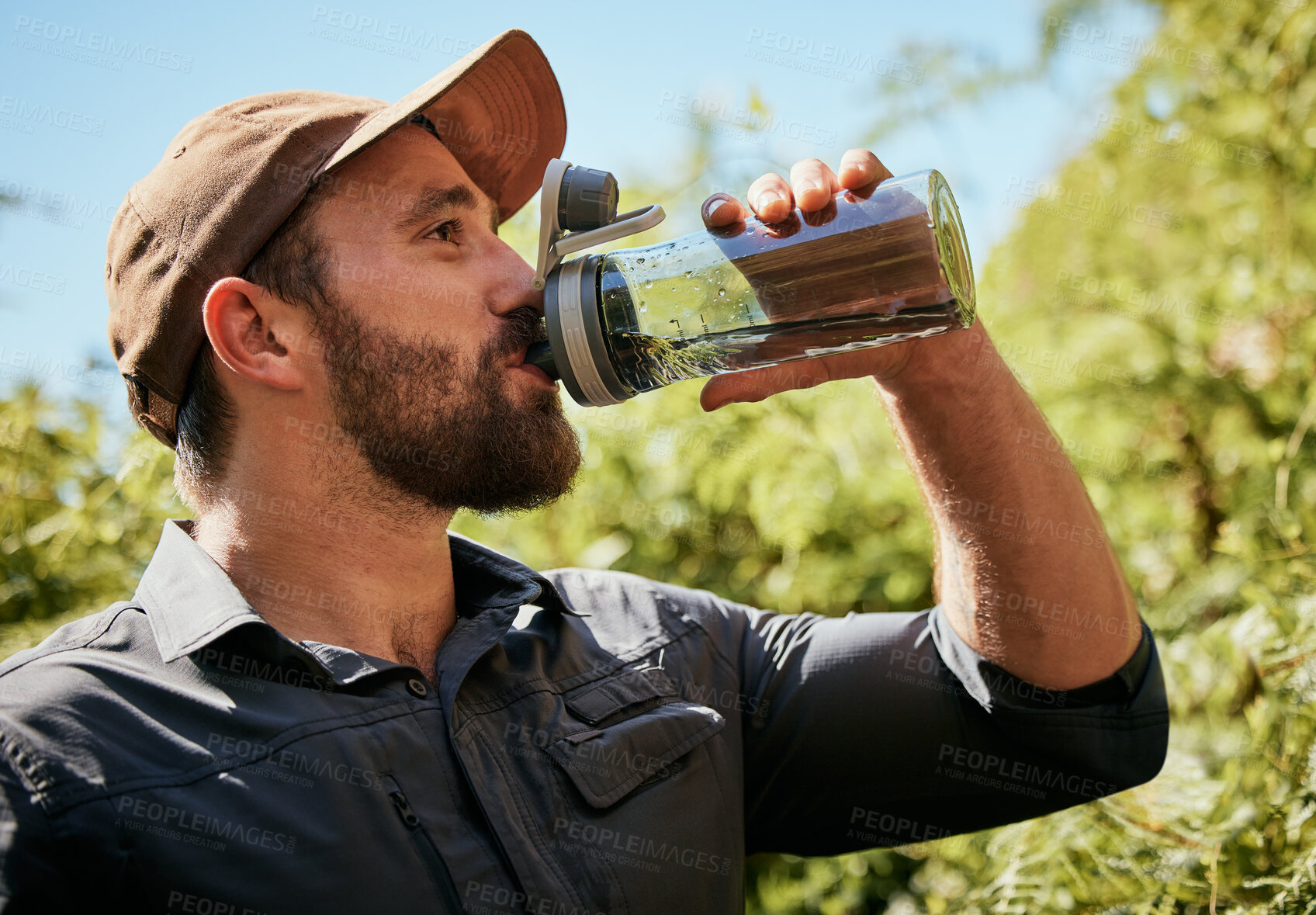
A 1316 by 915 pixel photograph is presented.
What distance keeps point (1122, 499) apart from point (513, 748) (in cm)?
203

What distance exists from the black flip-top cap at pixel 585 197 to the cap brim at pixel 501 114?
1.05 feet

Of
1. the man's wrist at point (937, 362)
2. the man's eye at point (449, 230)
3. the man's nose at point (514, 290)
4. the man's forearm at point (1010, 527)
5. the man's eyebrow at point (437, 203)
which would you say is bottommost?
the man's forearm at point (1010, 527)

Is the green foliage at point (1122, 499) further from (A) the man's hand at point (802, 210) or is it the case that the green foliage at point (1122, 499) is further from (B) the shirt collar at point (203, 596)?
(A) the man's hand at point (802, 210)

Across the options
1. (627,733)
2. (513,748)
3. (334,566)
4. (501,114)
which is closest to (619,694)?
(627,733)

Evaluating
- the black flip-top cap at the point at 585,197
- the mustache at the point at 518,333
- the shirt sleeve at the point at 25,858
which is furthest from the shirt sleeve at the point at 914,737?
the shirt sleeve at the point at 25,858

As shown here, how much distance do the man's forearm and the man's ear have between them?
1.11m

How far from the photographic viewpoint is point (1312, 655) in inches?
67.0

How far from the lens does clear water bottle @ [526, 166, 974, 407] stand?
1.52m

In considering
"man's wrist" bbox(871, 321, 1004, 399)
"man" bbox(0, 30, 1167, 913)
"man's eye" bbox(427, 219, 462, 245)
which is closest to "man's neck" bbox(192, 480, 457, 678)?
"man" bbox(0, 30, 1167, 913)

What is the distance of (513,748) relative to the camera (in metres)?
1.53

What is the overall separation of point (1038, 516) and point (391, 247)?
4.22 feet

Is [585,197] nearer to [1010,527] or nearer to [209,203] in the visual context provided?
[209,203]

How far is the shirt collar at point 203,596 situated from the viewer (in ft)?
4.61

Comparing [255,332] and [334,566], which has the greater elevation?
[255,332]
